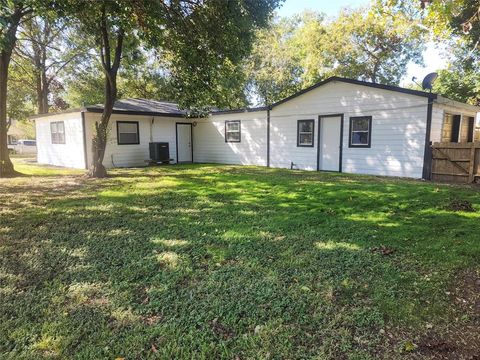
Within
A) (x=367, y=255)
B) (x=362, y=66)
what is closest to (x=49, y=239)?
(x=367, y=255)

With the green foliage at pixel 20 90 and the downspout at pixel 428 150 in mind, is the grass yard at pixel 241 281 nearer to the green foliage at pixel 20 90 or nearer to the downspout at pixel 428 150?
the downspout at pixel 428 150

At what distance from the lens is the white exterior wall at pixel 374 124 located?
32.4 feet

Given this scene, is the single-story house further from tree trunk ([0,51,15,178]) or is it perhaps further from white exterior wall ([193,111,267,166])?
tree trunk ([0,51,15,178])

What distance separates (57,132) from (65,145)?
1.00 metres

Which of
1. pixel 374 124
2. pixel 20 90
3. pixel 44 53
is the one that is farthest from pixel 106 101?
pixel 20 90

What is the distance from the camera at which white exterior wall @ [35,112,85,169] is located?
13.5 m

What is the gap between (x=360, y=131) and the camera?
437 inches

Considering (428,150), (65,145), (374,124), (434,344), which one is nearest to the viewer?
(434,344)

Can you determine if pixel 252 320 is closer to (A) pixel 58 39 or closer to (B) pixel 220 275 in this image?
(B) pixel 220 275

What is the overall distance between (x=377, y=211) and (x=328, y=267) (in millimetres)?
2690

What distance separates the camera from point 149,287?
9.96 ft

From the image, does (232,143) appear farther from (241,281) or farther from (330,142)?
(241,281)

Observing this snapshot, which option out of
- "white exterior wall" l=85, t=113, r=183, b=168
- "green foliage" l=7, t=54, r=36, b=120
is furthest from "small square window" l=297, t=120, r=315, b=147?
"green foliage" l=7, t=54, r=36, b=120

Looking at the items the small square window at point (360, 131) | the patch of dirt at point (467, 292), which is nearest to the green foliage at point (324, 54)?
Result: the small square window at point (360, 131)
